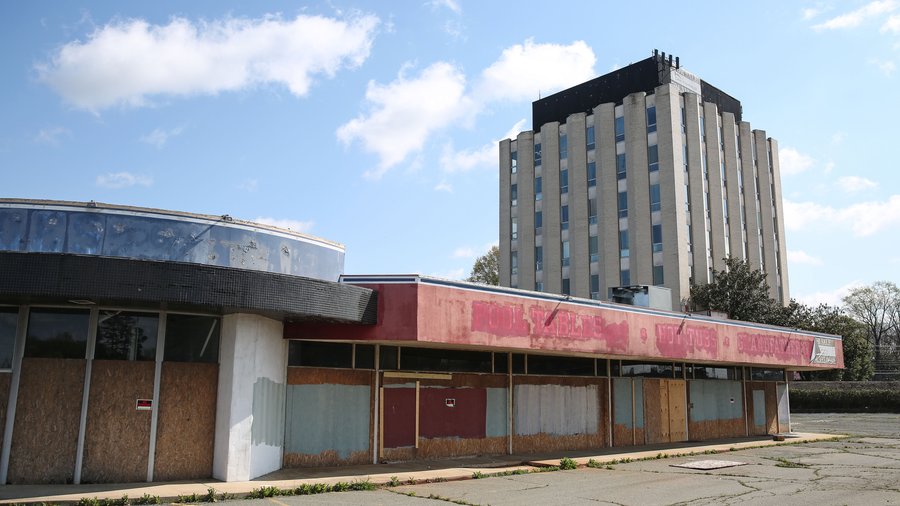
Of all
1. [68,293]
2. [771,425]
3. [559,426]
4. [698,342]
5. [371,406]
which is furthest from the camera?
[771,425]

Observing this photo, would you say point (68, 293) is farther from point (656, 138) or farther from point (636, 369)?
point (656, 138)

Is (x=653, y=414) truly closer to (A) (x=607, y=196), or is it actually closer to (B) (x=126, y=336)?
(B) (x=126, y=336)

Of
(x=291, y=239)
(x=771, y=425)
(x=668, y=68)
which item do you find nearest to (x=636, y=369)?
(x=771, y=425)

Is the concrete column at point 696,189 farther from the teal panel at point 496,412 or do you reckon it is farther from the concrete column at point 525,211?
the teal panel at point 496,412

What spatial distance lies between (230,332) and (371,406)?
4151 millimetres

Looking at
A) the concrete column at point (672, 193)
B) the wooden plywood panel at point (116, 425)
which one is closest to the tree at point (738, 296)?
the concrete column at point (672, 193)

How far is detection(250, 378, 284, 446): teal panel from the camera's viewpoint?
14.8m

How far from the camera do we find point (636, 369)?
24203 mm

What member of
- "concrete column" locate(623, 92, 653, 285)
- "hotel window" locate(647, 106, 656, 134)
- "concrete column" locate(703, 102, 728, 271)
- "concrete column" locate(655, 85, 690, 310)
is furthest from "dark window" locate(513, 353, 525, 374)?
"hotel window" locate(647, 106, 656, 134)

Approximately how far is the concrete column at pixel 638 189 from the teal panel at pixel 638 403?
33.9 m

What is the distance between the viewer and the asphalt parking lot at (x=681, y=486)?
503 inches

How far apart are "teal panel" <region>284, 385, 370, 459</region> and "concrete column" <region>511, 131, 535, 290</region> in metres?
48.9

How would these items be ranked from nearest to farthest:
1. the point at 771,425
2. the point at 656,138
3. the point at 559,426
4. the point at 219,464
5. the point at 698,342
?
the point at 219,464, the point at 559,426, the point at 698,342, the point at 771,425, the point at 656,138

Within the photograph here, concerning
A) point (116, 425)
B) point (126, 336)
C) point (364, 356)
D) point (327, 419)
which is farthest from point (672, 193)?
point (116, 425)
